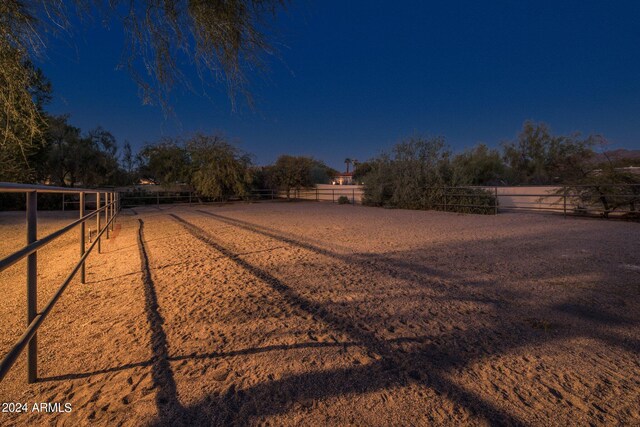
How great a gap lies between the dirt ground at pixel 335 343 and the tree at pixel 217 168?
902 inches

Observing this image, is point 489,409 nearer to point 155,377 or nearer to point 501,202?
point 155,377

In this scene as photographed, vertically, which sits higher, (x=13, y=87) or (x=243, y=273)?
(x=13, y=87)

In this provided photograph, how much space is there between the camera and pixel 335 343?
2.64m

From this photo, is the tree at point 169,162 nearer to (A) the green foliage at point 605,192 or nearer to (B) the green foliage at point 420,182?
(B) the green foliage at point 420,182

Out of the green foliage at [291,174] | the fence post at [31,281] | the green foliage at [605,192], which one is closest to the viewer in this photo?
the fence post at [31,281]

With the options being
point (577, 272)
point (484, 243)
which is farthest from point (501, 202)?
point (577, 272)

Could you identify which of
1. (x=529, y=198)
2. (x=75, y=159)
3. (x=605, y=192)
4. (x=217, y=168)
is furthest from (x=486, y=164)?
(x=75, y=159)

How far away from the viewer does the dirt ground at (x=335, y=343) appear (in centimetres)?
188

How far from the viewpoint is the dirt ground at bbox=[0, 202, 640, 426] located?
1882 mm

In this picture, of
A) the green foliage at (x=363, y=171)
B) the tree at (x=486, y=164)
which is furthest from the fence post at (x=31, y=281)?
the tree at (x=486, y=164)

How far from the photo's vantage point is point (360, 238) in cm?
823

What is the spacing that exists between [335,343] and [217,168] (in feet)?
88.5

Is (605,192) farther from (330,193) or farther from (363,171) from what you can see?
(363,171)

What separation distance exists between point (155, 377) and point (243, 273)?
2.58 meters
